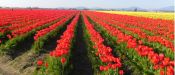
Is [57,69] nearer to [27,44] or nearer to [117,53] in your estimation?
[117,53]

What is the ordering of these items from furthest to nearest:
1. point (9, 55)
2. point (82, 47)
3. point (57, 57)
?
point (82, 47), point (9, 55), point (57, 57)

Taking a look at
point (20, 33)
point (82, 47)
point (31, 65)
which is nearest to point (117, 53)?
point (82, 47)

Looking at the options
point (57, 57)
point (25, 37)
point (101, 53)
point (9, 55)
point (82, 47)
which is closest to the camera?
point (57, 57)

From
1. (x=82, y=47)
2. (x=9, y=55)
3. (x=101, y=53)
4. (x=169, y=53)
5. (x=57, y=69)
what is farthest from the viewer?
(x=82, y=47)

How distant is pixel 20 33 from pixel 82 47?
3.55 metres

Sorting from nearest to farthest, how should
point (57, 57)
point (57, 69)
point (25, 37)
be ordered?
point (57, 69) < point (57, 57) < point (25, 37)

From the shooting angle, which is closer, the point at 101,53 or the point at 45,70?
the point at 45,70

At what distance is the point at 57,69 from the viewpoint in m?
8.54

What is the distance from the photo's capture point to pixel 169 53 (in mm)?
10523

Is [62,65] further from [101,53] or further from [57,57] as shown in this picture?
[101,53]

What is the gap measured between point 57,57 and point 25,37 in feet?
23.7

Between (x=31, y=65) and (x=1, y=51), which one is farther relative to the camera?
(x=1, y=51)

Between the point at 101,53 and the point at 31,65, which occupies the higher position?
the point at 101,53

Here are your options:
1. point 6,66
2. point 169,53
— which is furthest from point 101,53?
point 6,66
